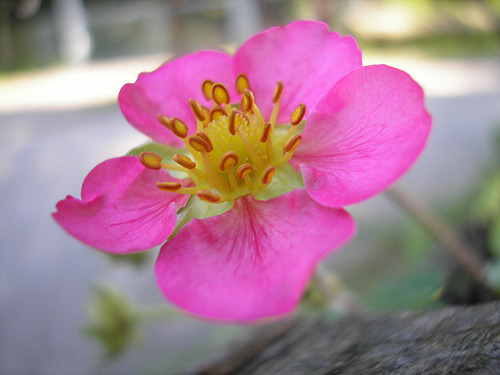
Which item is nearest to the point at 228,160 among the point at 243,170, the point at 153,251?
the point at 243,170

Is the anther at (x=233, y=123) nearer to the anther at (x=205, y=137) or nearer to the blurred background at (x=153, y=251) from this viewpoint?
the anther at (x=205, y=137)

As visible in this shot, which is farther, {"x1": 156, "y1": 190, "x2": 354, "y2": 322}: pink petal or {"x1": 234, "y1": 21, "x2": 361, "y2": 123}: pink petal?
{"x1": 234, "y1": 21, "x2": 361, "y2": 123}: pink petal

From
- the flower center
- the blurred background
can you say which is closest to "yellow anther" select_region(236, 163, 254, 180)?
the flower center

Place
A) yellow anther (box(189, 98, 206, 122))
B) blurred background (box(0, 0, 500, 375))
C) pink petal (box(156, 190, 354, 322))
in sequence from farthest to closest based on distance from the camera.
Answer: blurred background (box(0, 0, 500, 375)) < yellow anther (box(189, 98, 206, 122)) < pink petal (box(156, 190, 354, 322))

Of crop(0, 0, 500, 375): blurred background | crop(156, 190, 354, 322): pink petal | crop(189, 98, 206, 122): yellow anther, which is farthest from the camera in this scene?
crop(0, 0, 500, 375): blurred background

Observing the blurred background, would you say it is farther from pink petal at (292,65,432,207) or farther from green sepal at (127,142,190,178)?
pink petal at (292,65,432,207)

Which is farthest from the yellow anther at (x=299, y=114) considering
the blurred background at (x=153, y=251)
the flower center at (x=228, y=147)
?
the blurred background at (x=153, y=251)

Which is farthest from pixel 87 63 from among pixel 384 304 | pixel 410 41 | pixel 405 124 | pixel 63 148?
pixel 405 124
